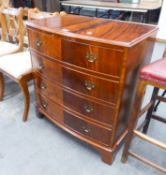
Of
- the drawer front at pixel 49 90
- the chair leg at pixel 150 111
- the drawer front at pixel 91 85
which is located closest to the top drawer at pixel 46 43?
the drawer front at pixel 91 85

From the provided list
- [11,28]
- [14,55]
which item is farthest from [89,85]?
[11,28]

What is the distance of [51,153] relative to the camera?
148cm

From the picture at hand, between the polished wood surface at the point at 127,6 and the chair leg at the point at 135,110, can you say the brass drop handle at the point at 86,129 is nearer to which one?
the chair leg at the point at 135,110

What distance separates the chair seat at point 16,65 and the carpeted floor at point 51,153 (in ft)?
1.63

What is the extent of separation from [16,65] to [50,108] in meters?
0.53

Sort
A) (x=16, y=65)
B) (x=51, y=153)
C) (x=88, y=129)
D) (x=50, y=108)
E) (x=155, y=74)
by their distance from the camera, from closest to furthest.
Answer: (x=155, y=74)
(x=88, y=129)
(x=51, y=153)
(x=50, y=108)
(x=16, y=65)

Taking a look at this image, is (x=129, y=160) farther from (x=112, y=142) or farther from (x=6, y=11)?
(x=6, y=11)

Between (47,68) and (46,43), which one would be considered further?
(47,68)

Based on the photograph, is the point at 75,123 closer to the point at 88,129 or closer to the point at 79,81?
the point at 88,129

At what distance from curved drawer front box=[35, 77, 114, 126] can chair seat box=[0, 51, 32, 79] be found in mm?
183

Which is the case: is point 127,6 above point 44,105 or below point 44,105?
above

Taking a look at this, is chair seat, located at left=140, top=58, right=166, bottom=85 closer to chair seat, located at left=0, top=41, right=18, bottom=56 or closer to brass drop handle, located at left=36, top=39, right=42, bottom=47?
brass drop handle, located at left=36, top=39, right=42, bottom=47

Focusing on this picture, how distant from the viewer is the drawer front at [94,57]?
3.25 ft

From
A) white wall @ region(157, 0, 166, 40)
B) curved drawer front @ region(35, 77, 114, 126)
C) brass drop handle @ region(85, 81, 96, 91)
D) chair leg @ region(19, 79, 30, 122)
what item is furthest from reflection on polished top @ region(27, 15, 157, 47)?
white wall @ region(157, 0, 166, 40)
